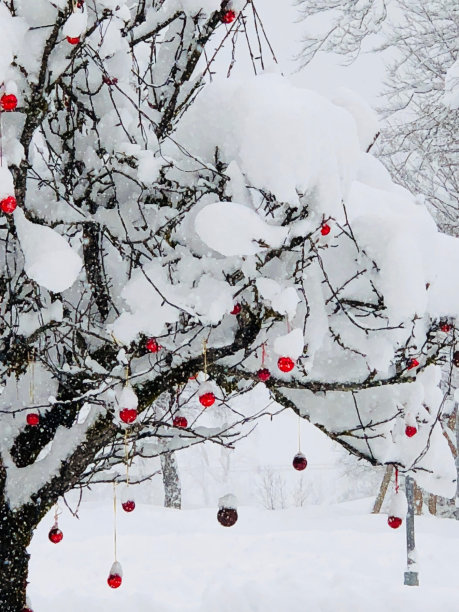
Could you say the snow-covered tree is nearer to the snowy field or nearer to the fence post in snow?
the snowy field

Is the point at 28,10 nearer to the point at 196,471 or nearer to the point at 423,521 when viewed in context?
the point at 423,521

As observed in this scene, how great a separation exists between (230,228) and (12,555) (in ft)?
8.65

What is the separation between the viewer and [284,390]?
4.30 metres

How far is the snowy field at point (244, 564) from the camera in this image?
259 inches

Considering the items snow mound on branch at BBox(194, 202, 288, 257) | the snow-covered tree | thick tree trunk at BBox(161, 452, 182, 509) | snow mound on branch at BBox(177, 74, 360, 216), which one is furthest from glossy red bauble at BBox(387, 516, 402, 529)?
thick tree trunk at BBox(161, 452, 182, 509)

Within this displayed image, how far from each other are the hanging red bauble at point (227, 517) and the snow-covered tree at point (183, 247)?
646mm

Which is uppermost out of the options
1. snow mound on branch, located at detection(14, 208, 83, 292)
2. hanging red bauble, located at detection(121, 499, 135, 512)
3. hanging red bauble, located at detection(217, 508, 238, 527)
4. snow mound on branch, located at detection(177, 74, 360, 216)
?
snow mound on branch, located at detection(177, 74, 360, 216)

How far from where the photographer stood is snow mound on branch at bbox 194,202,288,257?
2.65 meters

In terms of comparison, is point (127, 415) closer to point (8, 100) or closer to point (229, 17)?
point (8, 100)

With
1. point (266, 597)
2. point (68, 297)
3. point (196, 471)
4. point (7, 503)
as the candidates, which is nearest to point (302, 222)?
point (68, 297)

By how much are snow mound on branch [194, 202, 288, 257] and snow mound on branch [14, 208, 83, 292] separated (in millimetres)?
503

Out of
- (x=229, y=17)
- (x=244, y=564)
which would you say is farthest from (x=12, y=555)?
(x=244, y=564)

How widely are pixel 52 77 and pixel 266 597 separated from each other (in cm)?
554

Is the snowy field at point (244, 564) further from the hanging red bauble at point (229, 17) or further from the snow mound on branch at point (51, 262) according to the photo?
the hanging red bauble at point (229, 17)
